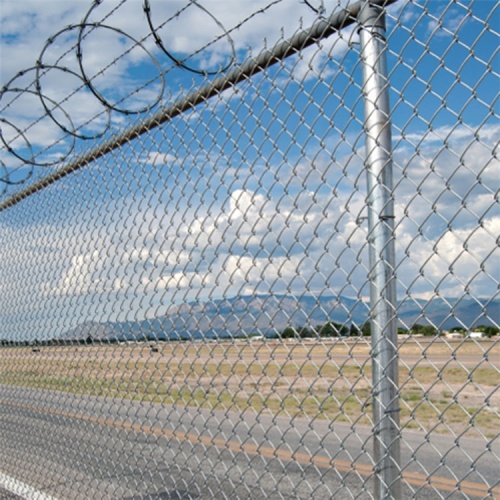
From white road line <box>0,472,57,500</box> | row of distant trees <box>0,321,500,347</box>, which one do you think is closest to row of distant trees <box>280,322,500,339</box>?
row of distant trees <box>0,321,500,347</box>

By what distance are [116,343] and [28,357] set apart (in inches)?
80.9

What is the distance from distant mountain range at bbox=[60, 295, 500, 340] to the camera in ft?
6.57

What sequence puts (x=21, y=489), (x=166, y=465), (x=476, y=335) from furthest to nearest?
(x=166, y=465)
(x=21, y=489)
(x=476, y=335)

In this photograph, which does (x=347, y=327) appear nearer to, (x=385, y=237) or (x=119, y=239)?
(x=385, y=237)

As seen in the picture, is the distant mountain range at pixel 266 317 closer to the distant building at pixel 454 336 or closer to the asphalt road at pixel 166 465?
the distant building at pixel 454 336

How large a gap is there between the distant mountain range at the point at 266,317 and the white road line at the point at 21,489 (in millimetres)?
1772

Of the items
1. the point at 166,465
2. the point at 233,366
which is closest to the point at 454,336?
the point at 233,366

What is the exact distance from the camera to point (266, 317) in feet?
9.37

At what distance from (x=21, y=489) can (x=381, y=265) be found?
173 inches

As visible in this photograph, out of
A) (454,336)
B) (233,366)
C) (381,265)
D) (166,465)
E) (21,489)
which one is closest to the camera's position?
(454,336)

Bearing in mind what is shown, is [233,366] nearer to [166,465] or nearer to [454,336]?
[454,336]

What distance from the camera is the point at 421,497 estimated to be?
21.3 ft

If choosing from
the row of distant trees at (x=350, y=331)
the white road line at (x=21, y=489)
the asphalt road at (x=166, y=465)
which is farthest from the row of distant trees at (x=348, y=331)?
the white road line at (x=21, y=489)

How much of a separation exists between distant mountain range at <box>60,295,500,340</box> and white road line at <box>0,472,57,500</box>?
1772 mm
